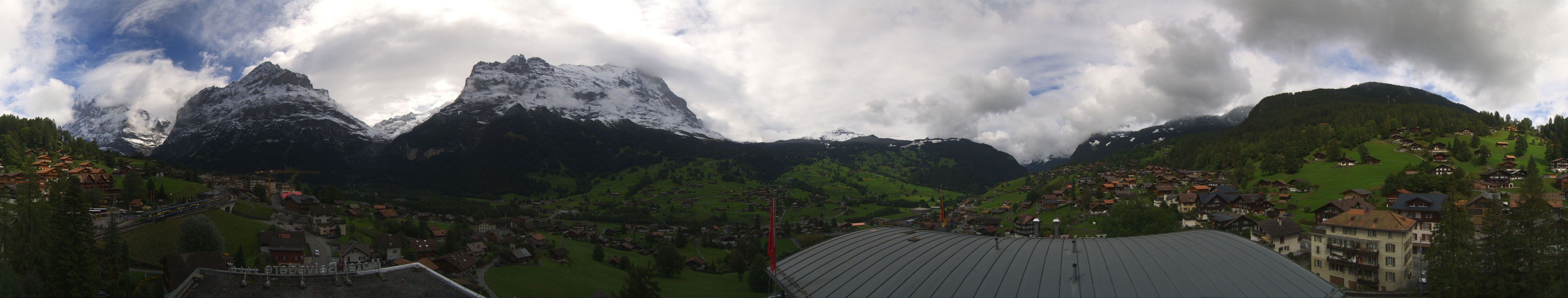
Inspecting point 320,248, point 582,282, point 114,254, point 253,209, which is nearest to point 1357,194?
point 582,282

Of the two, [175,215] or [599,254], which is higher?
[175,215]

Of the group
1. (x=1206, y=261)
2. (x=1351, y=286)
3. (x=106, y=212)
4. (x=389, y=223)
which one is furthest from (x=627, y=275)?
(x=1351, y=286)

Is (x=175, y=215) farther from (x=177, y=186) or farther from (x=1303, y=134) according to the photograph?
(x=1303, y=134)

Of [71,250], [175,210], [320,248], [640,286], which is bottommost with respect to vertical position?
[640,286]

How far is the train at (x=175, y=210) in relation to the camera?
210 ft

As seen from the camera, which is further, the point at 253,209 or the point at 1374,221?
the point at 253,209

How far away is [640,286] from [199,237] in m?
39.7

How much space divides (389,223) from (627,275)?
40501mm

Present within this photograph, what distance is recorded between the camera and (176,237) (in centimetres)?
5997

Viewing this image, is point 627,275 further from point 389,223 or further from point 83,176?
point 83,176

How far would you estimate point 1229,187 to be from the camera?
306 feet

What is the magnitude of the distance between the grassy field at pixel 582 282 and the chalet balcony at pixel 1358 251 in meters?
51.8

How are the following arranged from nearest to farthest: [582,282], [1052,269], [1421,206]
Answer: [1052,269]
[1421,206]
[582,282]

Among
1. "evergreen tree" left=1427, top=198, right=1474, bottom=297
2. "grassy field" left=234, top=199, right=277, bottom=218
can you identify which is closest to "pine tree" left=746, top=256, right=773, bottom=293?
"evergreen tree" left=1427, top=198, right=1474, bottom=297
